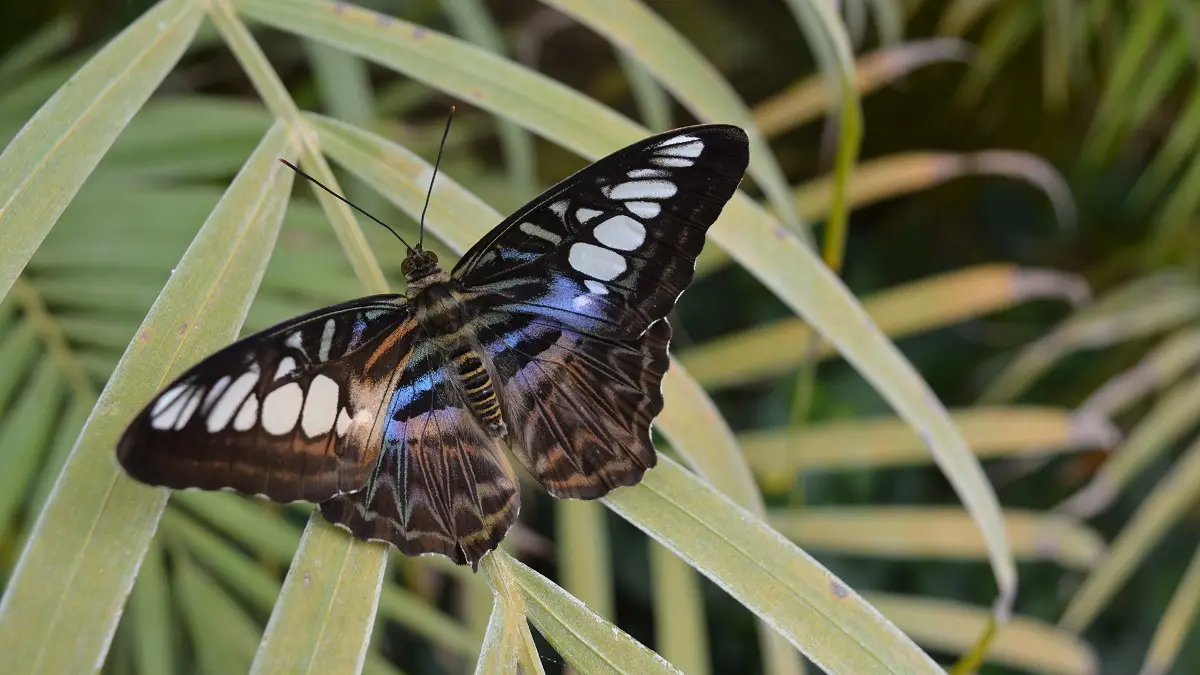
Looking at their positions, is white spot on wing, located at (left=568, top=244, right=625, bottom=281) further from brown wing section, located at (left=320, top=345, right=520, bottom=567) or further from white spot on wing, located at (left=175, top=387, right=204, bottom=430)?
white spot on wing, located at (left=175, top=387, right=204, bottom=430)

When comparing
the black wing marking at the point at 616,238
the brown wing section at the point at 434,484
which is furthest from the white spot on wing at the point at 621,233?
the brown wing section at the point at 434,484

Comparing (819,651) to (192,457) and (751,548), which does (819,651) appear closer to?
(751,548)

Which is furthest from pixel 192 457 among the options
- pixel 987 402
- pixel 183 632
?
pixel 987 402

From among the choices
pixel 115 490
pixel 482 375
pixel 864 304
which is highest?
pixel 864 304

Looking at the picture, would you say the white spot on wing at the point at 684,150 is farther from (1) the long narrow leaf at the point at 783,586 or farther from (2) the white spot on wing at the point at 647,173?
(1) the long narrow leaf at the point at 783,586

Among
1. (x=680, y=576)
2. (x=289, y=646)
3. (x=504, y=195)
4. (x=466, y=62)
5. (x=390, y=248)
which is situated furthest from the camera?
(x=504, y=195)

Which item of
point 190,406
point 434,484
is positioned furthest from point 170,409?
point 434,484

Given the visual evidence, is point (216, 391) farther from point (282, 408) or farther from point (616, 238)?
point (616, 238)
